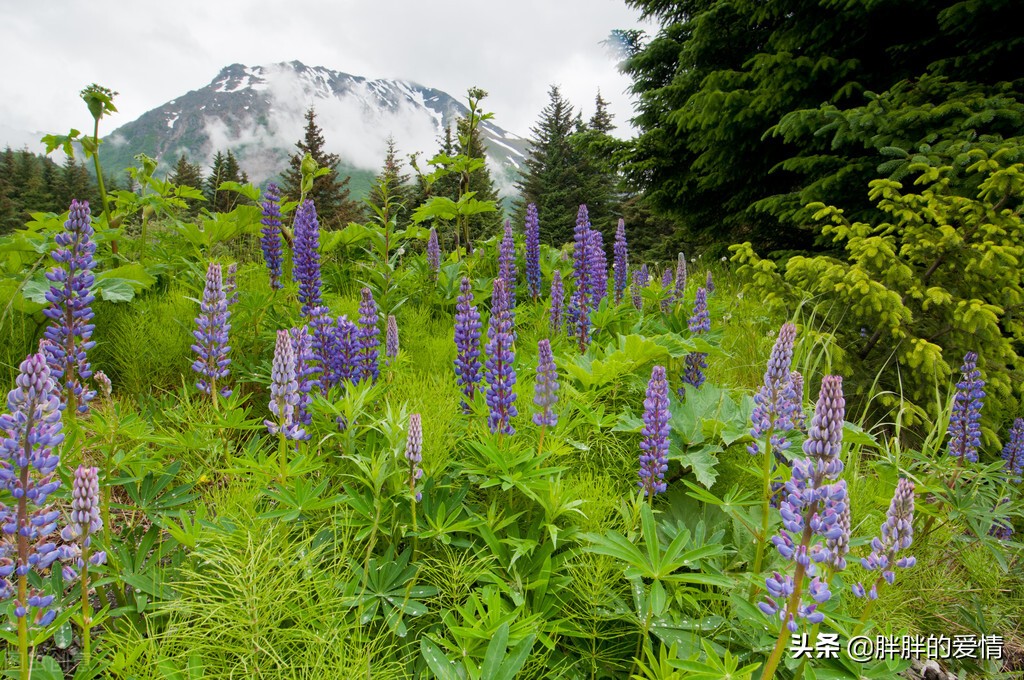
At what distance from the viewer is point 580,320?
3.81 metres

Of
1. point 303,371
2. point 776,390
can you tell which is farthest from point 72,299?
point 776,390

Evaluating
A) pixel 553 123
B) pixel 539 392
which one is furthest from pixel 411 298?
pixel 553 123

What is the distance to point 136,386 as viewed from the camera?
115 inches

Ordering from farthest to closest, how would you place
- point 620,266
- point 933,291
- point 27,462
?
point 620,266 < point 933,291 < point 27,462

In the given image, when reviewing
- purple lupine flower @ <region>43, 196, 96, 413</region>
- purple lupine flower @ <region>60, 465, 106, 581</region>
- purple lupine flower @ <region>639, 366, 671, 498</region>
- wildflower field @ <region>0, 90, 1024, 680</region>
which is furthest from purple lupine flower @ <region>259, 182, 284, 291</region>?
purple lupine flower @ <region>639, 366, 671, 498</region>

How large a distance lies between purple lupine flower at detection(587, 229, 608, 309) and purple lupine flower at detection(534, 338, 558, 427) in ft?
5.99

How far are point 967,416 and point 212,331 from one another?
4.32m

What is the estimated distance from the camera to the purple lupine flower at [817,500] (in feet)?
4.41

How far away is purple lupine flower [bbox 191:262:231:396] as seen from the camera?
2371 millimetres

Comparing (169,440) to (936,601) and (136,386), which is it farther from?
(936,601)

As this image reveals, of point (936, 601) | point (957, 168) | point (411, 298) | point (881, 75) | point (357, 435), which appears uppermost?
point (881, 75)

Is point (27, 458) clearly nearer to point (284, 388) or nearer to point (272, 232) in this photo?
point (284, 388)

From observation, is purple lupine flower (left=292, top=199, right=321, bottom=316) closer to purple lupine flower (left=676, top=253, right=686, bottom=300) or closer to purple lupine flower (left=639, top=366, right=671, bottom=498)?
purple lupine flower (left=639, top=366, right=671, bottom=498)

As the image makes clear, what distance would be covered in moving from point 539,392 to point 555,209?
31.4 m
